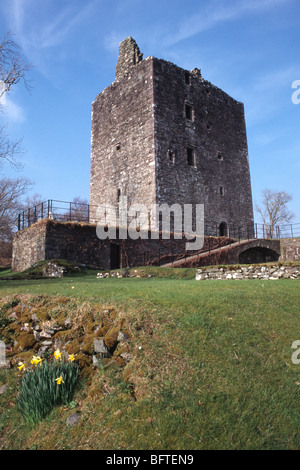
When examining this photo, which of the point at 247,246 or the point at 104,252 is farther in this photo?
the point at 247,246

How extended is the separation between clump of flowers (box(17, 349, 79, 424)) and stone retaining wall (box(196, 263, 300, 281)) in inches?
371

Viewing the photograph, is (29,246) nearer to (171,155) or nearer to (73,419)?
(171,155)

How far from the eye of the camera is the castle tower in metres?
22.9

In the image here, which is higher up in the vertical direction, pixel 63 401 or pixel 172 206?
pixel 172 206

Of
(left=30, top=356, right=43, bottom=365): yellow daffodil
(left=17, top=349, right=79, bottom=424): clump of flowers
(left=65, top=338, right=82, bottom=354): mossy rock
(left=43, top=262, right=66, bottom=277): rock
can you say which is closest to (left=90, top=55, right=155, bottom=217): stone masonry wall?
(left=43, top=262, right=66, bottom=277): rock

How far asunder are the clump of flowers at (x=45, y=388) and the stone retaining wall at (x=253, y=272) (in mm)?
9432

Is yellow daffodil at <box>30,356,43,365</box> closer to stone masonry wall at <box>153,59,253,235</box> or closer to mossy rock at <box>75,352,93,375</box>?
mossy rock at <box>75,352,93,375</box>

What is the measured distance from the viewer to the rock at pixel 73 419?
4400mm

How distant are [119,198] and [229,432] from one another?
2147 cm

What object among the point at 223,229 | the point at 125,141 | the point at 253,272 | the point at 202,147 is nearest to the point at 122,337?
the point at 253,272

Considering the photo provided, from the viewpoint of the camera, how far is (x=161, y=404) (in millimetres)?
4320

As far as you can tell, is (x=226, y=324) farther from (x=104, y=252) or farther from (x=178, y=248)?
(x=178, y=248)
